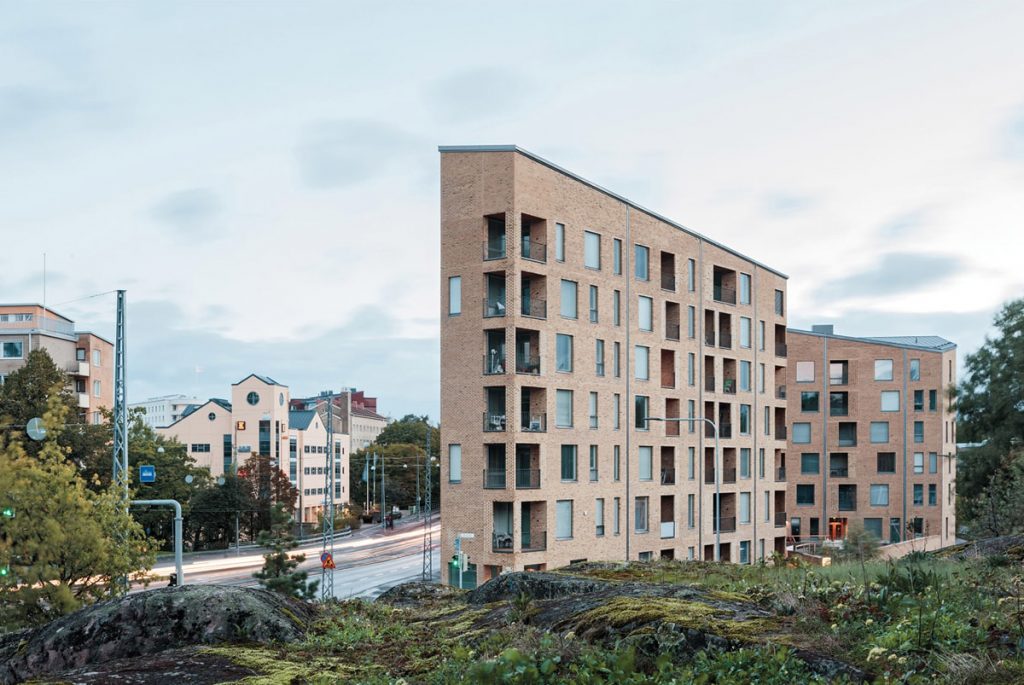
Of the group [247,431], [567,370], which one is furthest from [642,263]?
[247,431]

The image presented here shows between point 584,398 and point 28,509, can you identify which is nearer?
point 28,509

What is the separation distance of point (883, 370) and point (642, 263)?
41353 mm

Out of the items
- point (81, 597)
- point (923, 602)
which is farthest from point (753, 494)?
point (923, 602)

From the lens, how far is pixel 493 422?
151 ft

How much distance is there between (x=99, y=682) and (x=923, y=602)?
6093 mm

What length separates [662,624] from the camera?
7148mm

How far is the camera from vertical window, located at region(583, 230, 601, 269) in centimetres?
5006

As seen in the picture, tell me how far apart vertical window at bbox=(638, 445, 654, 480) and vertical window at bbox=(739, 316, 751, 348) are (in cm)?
1319

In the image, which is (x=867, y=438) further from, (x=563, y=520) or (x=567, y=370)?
(x=563, y=520)

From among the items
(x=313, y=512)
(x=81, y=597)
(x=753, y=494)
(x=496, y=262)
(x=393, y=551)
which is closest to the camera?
(x=81, y=597)

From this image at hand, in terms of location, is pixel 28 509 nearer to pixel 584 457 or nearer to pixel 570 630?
pixel 570 630

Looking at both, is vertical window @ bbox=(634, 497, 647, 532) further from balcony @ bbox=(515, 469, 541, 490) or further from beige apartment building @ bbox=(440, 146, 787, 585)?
balcony @ bbox=(515, 469, 541, 490)

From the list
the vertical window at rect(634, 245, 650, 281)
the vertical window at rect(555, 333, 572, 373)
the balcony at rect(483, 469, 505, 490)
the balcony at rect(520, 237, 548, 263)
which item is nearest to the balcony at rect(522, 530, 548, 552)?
the balcony at rect(483, 469, 505, 490)

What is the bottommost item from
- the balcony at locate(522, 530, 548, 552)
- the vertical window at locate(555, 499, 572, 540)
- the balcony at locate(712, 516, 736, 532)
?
the balcony at locate(712, 516, 736, 532)
